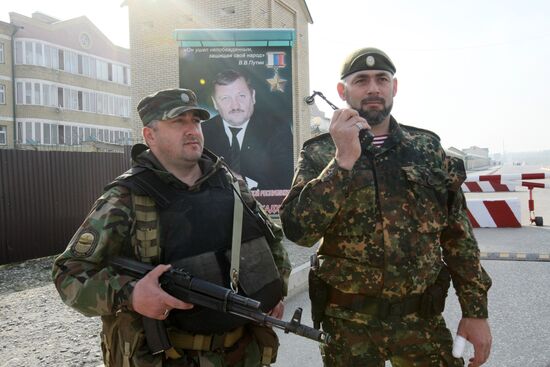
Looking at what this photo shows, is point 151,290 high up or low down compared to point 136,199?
down

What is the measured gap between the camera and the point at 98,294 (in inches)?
71.2

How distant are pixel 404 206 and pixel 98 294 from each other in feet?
4.41

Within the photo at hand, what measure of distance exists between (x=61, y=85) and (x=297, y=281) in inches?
1416

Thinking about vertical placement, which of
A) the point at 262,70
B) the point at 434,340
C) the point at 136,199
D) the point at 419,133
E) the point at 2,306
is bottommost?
the point at 2,306

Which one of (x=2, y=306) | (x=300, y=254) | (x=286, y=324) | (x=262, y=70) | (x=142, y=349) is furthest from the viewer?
(x=262, y=70)

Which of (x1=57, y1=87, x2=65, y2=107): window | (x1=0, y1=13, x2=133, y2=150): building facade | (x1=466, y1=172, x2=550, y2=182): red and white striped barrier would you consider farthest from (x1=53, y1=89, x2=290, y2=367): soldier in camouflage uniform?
(x1=57, y1=87, x2=65, y2=107): window

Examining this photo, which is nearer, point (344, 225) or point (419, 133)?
point (344, 225)

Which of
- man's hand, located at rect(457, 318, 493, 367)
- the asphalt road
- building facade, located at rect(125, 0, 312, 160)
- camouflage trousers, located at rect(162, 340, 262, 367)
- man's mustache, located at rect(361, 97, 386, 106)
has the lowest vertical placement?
the asphalt road

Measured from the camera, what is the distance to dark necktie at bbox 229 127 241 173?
8.20m

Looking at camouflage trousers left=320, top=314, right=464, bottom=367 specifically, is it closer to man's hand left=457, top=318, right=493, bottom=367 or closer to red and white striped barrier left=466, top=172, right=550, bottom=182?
man's hand left=457, top=318, right=493, bottom=367

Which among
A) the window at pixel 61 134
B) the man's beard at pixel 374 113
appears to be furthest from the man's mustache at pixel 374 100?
the window at pixel 61 134

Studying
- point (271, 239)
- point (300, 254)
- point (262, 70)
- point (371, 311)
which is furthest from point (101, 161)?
Result: point (371, 311)

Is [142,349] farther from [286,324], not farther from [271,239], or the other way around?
[271,239]

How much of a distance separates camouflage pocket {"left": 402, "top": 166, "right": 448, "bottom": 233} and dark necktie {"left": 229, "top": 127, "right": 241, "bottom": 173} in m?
6.31
